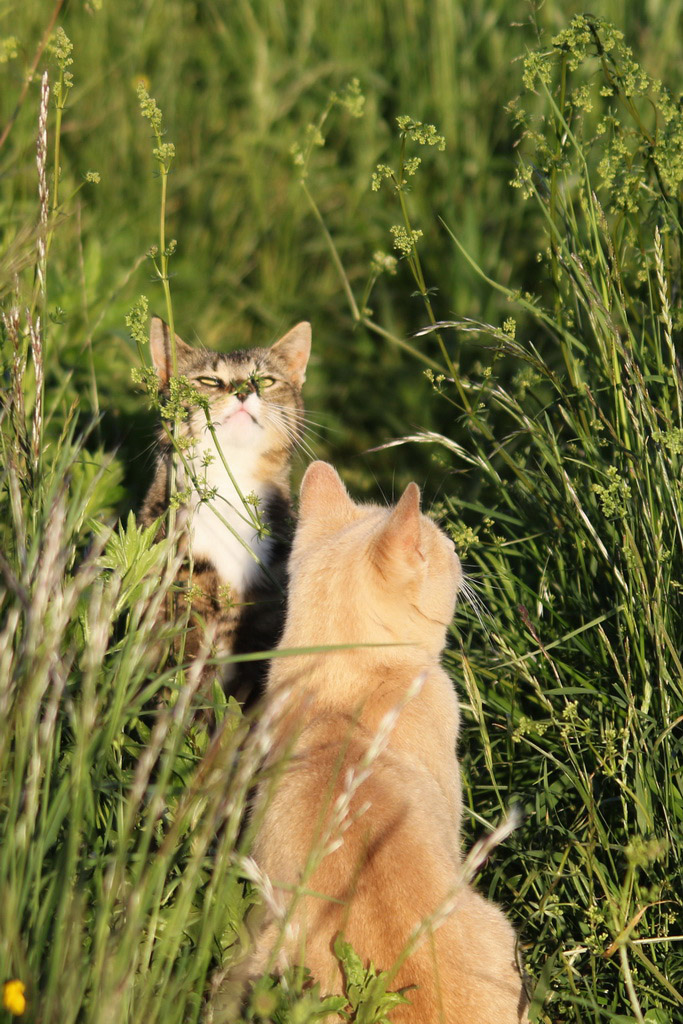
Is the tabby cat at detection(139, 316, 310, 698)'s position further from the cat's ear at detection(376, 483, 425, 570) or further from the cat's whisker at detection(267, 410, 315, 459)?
the cat's ear at detection(376, 483, 425, 570)

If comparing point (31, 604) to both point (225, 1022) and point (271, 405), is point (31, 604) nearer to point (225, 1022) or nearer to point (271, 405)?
point (225, 1022)

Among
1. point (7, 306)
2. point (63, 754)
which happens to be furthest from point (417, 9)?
point (63, 754)

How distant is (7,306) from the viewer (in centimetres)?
297

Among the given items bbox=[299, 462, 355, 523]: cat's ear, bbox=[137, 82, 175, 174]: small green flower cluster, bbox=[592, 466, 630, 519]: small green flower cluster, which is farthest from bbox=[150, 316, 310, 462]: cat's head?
bbox=[592, 466, 630, 519]: small green flower cluster

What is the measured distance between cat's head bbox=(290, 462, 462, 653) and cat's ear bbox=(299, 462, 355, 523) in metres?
0.07

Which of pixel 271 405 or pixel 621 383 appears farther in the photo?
pixel 271 405

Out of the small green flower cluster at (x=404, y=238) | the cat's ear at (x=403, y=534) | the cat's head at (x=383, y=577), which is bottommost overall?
the cat's head at (x=383, y=577)

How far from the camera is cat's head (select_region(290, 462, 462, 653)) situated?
2.51m

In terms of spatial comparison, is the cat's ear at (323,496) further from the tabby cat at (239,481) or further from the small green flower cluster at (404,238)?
the small green flower cluster at (404,238)

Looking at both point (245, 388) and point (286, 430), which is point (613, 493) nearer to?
point (245, 388)

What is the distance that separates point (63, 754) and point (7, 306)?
4.40 feet

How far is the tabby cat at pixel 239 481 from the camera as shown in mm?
3350

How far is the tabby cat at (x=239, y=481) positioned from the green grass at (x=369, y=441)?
1.09 ft

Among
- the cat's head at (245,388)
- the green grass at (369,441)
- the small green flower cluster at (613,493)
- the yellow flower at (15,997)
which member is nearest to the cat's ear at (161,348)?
the cat's head at (245,388)
